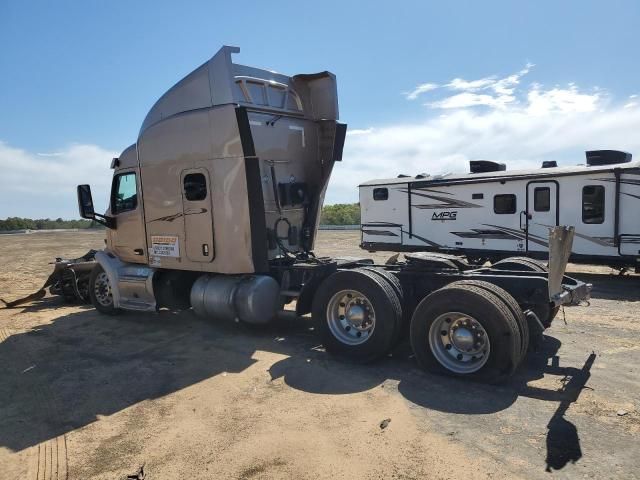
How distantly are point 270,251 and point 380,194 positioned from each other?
344 inches

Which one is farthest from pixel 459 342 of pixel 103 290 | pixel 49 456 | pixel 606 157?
pixel 606 157

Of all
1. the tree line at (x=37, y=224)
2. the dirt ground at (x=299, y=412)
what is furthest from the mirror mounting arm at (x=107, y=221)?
the tree line at (x=37, y=224)

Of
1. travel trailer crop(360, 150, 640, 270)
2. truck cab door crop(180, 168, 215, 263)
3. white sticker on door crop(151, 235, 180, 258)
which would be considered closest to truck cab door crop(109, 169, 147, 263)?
white sticker on door crop(151, 235, 180, 258)

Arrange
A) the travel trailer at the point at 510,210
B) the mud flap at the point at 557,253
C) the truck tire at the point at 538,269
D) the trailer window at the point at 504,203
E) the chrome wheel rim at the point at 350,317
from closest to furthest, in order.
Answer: the mud flap at the point at 557,253 → the truck tire at the point at 538,269 → the chrome wheel rim at the point at 350,317 → the travel trailer at the point at 510,210 → the trailer window at the point at 504,203

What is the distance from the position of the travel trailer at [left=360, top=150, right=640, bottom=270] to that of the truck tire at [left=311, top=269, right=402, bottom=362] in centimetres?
845

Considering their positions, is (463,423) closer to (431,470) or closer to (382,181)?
(431,470)

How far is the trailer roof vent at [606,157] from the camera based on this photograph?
12.2 metres

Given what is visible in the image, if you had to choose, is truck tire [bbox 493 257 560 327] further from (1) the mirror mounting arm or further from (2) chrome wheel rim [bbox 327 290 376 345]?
(1) the mirror mounting arm

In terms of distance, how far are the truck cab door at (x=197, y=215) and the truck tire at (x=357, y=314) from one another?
83.8 inches

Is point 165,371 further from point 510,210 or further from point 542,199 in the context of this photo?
point 542,199

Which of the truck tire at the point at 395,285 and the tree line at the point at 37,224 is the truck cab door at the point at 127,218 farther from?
the tree line at the point at 37,224

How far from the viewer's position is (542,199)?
12836mm

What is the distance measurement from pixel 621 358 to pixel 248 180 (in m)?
5.33

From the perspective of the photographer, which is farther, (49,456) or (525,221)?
(525,221)
